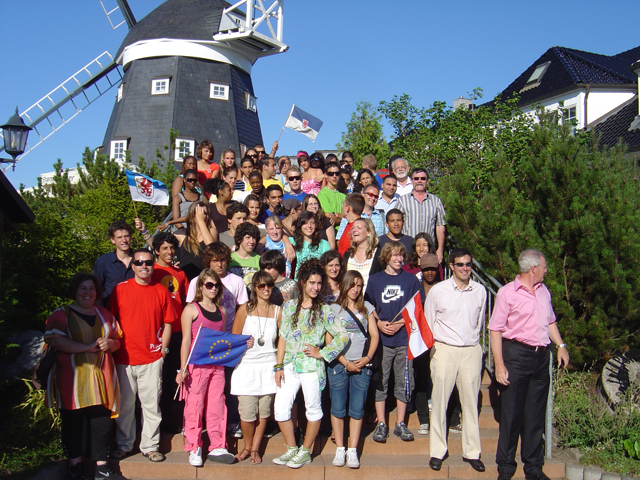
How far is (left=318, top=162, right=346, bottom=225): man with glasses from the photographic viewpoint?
8336 mm

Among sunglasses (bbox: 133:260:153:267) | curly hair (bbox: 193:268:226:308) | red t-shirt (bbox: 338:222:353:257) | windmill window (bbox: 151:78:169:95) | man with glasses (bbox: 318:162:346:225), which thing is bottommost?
curly hair (bbox: 193:268:226:308)

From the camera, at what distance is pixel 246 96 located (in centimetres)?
2386

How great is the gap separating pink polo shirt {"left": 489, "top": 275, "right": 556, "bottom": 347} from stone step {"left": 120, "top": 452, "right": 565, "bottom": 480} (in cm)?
138

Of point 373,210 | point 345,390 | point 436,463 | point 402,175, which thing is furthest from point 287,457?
point 402,175

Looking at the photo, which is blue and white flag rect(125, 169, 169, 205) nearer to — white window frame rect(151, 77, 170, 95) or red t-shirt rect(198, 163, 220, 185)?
red t-shirt rect(198, 163, 220, 185)

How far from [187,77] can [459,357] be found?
19.5 m

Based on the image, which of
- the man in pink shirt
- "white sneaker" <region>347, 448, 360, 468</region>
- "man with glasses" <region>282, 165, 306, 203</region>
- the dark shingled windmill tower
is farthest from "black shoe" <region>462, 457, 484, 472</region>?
the dark shingled windmill tower

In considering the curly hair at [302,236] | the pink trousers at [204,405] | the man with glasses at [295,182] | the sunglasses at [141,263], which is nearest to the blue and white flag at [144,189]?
the man with glasses at [295,182]

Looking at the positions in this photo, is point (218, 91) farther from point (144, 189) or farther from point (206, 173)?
point (144, 189)

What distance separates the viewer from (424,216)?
26.0 feet

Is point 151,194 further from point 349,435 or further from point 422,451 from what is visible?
point 422,451

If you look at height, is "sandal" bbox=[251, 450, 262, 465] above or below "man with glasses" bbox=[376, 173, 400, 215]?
below

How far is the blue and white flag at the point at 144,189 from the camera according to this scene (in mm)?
7754

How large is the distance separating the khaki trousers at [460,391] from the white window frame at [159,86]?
1925 centimetres
